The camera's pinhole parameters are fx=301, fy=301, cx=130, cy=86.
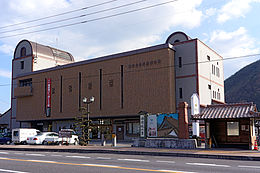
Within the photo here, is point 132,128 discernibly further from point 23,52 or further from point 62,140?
point 23,52

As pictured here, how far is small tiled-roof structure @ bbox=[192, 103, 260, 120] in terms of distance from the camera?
832 inches

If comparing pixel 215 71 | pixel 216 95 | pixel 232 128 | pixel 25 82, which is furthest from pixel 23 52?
pixel 232 128

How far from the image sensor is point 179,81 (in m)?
41.8

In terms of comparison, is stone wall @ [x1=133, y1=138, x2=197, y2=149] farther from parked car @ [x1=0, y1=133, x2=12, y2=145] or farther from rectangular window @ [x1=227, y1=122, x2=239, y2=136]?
parked car @ [x1=0, y1=133, x2=12, y2=145]

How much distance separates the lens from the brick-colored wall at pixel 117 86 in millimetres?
41000

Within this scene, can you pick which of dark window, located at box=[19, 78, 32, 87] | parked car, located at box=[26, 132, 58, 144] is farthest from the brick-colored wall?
parked car, located at box=[26, 132, 58, 144]

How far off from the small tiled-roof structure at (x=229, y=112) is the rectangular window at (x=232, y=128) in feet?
3.91

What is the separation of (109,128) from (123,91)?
7.06m

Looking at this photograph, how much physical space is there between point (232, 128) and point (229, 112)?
1.54 m

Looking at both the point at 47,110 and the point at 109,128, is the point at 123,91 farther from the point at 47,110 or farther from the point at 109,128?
the point at 47,110

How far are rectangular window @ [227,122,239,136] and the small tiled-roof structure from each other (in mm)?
1192

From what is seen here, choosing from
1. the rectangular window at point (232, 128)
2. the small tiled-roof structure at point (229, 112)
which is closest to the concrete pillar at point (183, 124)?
the small tiled-roof structure at point (229, 112)

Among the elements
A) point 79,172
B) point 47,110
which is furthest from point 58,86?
point 79,172

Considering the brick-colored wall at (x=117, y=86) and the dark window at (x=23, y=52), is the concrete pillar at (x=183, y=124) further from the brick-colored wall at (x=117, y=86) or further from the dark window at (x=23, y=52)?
the dark window at (x=23, y=52)
